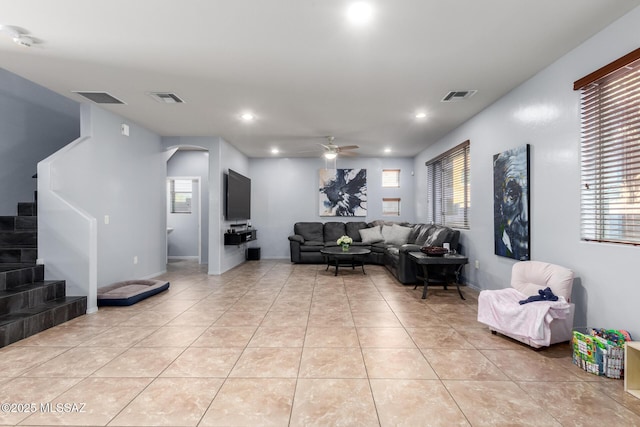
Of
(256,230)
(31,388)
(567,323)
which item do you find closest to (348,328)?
(567,323)

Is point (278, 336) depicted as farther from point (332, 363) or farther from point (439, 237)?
point (439, 237)

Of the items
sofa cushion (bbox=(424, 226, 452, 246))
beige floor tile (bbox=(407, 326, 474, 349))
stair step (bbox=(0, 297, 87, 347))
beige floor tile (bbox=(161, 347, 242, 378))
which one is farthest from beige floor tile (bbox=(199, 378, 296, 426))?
sofa cushion (bbox=(424, 226, 452, 246))

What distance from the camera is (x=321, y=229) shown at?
27.8 ft

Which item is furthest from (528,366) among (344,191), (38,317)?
(344,191)

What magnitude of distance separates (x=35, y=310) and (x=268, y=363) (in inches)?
105

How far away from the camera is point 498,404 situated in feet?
6.56

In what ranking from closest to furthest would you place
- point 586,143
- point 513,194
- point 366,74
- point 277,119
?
1. point 586,143
2. point 366,74
3. point 513,194
4. point 277,119

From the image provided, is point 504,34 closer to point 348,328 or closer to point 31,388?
point 348,328

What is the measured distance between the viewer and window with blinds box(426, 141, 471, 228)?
5.56 m

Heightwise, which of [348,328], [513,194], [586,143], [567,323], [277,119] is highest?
[277,119]

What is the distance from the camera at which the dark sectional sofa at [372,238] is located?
6.07 meters

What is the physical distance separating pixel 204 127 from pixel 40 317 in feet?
12.2

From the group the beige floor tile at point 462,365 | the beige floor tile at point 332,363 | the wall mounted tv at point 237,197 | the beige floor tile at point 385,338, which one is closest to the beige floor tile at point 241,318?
the beige floor tile at point 332,363

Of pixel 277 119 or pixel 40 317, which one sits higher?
pixel 277 119
